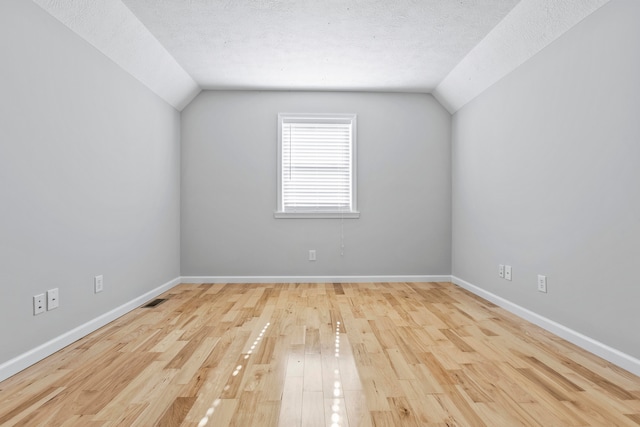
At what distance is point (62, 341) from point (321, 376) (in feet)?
5.75

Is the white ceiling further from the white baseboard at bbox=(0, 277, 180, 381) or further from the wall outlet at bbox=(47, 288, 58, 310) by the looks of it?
the white baseboard at bbox=(0, 277, 180, 381)

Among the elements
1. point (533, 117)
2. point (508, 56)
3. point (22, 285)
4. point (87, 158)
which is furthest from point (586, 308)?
point (87, 158)

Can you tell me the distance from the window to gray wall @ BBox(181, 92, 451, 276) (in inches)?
4.4

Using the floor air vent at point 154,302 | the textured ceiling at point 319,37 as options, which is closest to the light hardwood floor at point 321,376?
the floor air vent at point 154,302

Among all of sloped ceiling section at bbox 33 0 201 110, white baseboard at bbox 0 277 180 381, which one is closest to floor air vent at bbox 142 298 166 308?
white baseboard at bbox 0 277 180 381

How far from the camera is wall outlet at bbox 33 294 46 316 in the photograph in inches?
87.9

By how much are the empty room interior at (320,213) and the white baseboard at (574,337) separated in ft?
0.06

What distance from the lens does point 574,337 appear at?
2.52m

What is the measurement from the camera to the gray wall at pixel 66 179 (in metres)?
2.08

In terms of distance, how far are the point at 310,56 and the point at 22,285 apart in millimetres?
2960

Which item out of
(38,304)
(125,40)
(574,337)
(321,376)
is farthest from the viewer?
(125,40)

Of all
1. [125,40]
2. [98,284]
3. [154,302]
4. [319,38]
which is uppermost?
[319,38]

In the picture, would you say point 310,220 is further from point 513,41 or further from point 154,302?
point 513,41

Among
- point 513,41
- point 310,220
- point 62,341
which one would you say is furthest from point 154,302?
point 513,41
